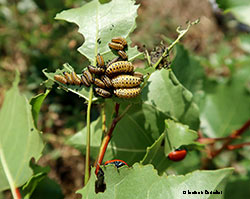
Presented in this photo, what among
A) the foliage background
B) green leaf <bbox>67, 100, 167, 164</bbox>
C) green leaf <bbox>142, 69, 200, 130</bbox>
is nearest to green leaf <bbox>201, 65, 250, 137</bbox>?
the foliage background

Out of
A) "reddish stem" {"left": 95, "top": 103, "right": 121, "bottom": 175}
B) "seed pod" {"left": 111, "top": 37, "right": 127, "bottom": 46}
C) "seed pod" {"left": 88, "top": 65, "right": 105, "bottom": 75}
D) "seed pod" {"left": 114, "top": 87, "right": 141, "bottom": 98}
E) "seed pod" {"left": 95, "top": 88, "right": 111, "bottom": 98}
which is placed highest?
"seed pod" {"left": 111, "top": 37, "right": 127, "bottom": 46}

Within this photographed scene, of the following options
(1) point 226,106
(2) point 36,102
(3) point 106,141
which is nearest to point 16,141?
(2) point 36,102

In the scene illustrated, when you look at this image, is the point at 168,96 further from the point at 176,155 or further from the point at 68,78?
the point at 68,78

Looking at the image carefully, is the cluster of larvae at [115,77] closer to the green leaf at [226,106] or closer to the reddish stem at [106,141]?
the reddish stem at [106,141]

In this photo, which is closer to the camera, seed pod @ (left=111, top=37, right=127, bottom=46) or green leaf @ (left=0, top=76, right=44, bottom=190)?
seed pod @ (left=111, top=37, right=127, bottom=46)

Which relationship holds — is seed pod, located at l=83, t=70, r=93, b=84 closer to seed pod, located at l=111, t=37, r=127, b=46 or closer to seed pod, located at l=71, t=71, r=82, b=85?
seed pod, located at l=71, t=71, r=82, b=85
